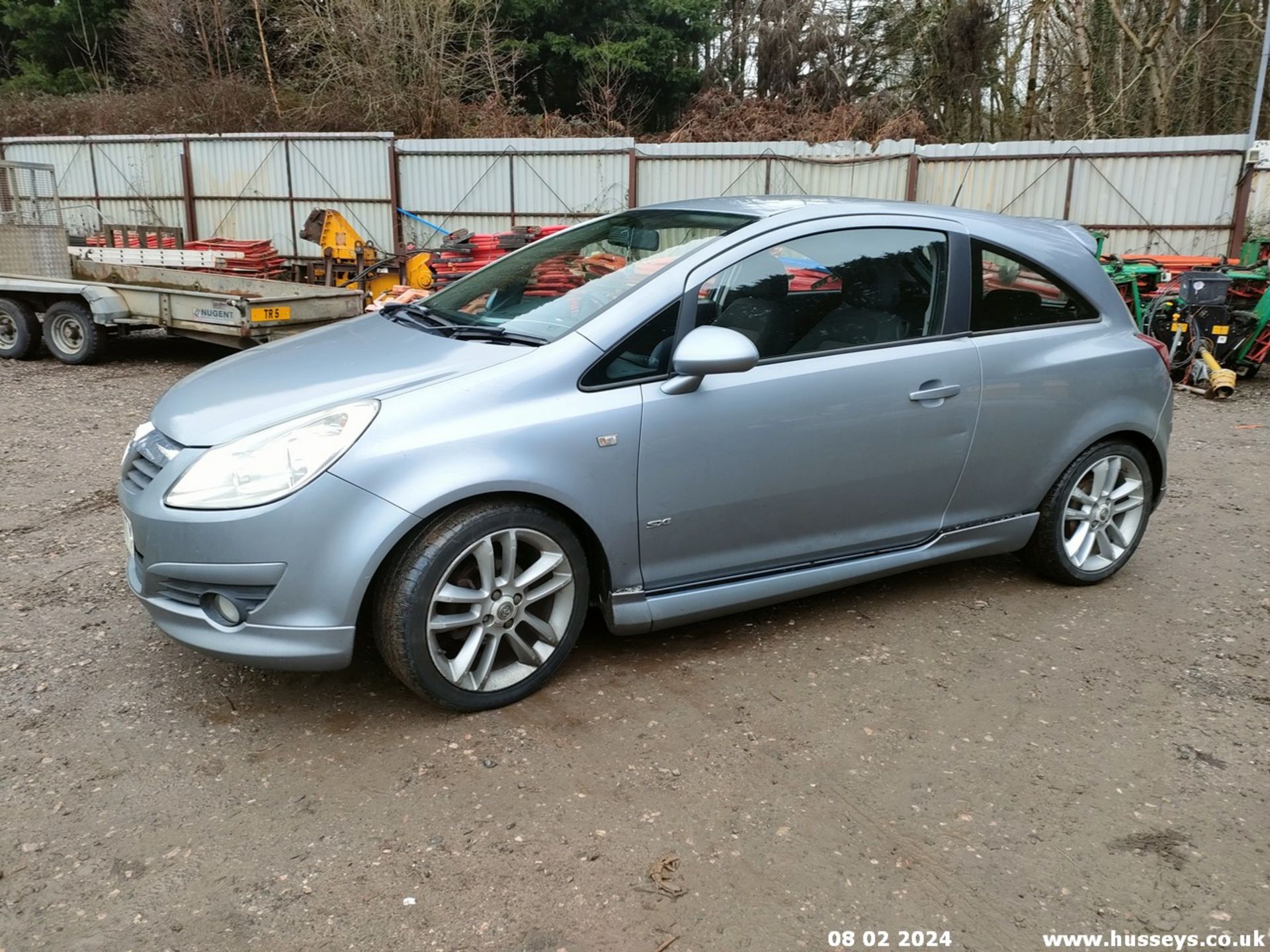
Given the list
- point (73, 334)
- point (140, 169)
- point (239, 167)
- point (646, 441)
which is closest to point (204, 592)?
point (646, 441)

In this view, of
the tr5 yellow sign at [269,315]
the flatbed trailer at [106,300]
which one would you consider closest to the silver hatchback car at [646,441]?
the tr5 yellow sign at [269,315]

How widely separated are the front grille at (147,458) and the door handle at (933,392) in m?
2.58

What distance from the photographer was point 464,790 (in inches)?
112

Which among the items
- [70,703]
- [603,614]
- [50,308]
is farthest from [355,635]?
[50,308]

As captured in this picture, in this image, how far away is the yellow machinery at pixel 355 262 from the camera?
13.4 m

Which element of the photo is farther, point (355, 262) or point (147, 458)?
point (355, 262)

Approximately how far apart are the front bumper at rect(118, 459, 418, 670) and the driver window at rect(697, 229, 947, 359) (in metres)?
1.38

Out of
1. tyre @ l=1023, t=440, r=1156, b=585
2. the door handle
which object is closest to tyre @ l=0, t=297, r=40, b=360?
the door handle

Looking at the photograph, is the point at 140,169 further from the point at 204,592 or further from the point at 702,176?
the point at 204,592

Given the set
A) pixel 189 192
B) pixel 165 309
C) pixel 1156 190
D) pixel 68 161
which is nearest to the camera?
pixel 165 309

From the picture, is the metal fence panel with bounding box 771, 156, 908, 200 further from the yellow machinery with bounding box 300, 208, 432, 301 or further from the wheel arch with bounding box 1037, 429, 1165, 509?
the wheel arch with bounding box 1037, 429, 1165, 509

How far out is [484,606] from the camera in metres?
3.13

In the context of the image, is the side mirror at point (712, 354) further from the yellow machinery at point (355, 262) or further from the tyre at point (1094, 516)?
the yellow machinery at point (355, 262)

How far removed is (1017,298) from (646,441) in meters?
1.86
